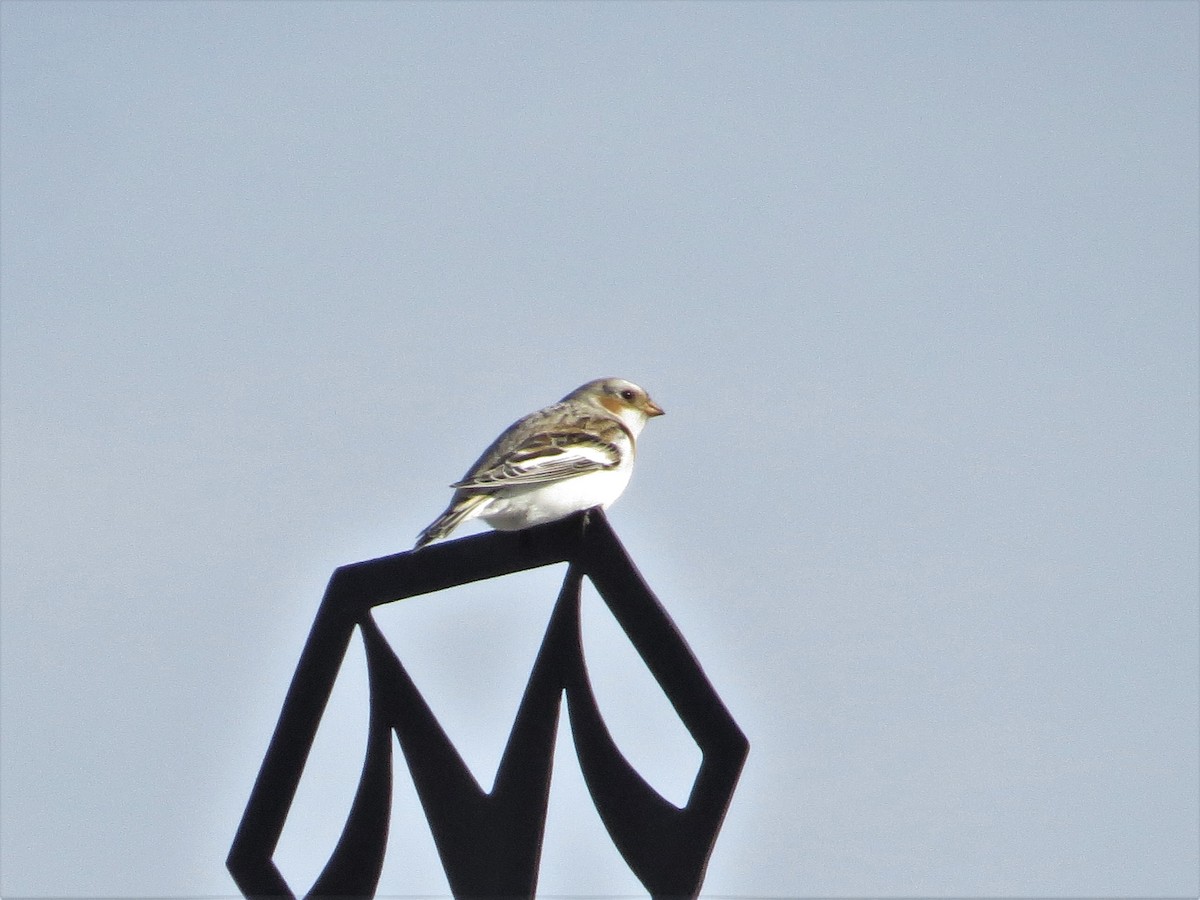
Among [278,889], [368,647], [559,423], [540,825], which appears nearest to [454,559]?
[368,647]

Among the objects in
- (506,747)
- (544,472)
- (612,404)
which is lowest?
(612,404)

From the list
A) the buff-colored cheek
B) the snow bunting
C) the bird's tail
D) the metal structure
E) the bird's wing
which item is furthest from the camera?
the buff-colored cheek

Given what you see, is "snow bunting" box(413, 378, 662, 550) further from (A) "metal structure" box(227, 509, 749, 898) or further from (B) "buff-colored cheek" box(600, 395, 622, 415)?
(A) "metal structure" box(227, 509, 749, 898)

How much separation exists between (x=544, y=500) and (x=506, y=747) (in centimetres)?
332

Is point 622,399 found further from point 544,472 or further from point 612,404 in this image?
point 544,472

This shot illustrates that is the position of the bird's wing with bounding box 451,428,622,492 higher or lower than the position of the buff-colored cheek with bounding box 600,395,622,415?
higher

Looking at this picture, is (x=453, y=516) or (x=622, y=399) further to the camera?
(x=622, y=399)

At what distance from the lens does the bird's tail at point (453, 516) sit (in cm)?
617

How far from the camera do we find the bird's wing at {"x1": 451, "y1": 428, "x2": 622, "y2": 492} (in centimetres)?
671

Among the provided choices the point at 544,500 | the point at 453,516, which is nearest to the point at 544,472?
the point at 544,500

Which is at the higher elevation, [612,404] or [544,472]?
[544,472]

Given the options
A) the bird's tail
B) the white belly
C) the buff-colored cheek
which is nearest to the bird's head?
the buff-colored cheek

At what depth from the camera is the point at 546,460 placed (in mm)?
7113

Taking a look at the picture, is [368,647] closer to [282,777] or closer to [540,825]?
[282,777]
